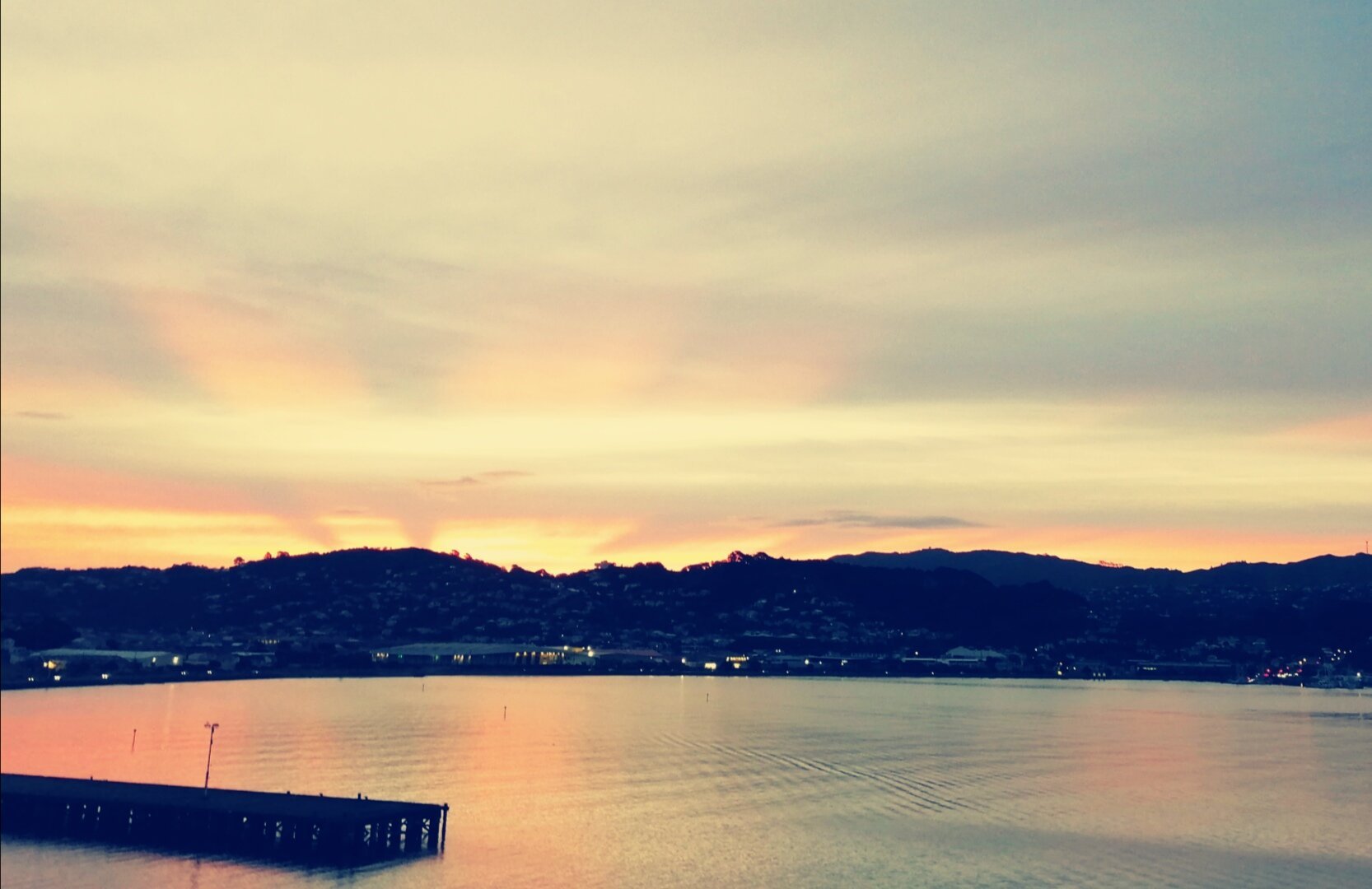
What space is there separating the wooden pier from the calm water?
8.09 ft

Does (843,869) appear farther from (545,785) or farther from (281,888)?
(545,785)

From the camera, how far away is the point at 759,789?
101000 mm

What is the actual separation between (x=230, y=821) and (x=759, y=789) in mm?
43715

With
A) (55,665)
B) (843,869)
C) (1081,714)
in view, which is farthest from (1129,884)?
(55,665)

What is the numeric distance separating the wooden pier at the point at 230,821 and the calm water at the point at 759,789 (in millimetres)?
2467

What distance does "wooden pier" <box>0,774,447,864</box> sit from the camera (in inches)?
2820

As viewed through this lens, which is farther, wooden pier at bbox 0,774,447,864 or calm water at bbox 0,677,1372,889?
wooden pier at bbox 0,774,447,864

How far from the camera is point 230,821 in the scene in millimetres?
73750

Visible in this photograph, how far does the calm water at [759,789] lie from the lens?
7006 cm

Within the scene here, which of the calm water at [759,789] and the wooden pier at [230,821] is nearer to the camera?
the calm water at [759,789]

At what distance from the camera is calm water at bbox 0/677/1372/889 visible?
230 ft

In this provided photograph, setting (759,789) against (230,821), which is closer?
(230,821)

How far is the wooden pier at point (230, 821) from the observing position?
71625 mm

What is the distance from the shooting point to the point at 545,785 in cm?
10325
